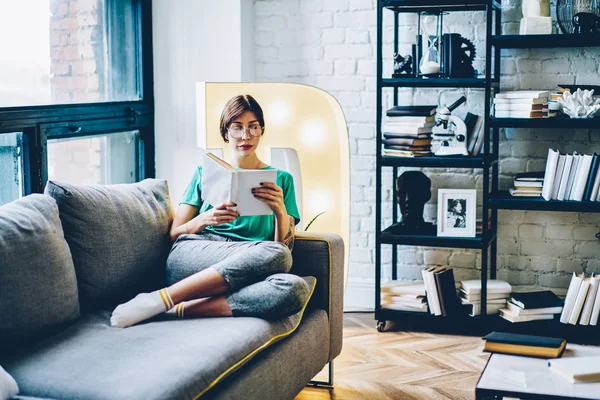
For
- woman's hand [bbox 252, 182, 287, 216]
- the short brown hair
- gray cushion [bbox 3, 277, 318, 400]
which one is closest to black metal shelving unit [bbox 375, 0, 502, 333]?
the short brown hair

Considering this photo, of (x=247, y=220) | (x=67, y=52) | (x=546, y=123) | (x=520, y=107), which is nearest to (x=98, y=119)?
(x=67, y=52)

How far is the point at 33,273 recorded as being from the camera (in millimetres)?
2336

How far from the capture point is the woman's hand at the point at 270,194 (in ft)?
9.50

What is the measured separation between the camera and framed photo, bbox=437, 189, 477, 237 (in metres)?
3.88

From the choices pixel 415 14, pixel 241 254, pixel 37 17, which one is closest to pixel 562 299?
pixel 415 14

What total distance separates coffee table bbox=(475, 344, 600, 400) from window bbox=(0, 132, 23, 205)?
1959 mm

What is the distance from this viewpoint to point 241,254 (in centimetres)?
276

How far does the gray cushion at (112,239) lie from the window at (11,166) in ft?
1.63

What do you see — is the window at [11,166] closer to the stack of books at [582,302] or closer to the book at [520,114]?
the book at [520,114]

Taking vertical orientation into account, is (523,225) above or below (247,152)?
below

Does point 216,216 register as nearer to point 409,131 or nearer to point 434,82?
point 409,131

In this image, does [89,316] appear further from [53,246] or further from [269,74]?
[269,74]

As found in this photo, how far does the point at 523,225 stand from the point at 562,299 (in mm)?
419

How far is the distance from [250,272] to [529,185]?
1689 millimetres
